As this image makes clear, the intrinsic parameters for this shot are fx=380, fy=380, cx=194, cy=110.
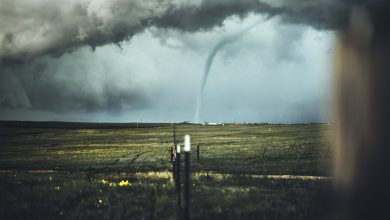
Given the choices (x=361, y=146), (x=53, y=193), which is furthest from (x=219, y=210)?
(x=53, y=193)

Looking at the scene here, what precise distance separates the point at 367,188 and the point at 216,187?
1000 centimetres

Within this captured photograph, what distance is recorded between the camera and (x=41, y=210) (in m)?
14.3

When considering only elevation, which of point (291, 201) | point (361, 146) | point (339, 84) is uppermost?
point (339, 84)

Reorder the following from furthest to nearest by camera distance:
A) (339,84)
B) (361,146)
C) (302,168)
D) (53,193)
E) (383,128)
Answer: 1. (302,168)
2. (53,193)
3. (339,84)
4. (361,146)
5. (383,128)

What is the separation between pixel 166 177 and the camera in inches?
963

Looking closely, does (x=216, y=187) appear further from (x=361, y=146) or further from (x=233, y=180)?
(x=361, y=146)

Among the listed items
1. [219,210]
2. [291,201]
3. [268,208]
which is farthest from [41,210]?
[291,201]

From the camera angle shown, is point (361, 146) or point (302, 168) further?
point (302, 168)

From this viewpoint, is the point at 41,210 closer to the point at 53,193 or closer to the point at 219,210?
the point at 53,193

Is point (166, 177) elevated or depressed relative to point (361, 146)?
depressed

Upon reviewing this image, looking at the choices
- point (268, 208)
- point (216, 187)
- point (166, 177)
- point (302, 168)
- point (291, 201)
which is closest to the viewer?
point (268, 208)

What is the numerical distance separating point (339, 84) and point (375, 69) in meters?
1.70

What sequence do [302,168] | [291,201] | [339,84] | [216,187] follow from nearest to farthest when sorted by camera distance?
[339,84], [291,201], [216,187], [302,168]

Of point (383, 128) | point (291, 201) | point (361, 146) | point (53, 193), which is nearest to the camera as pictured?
point (383, 128)
